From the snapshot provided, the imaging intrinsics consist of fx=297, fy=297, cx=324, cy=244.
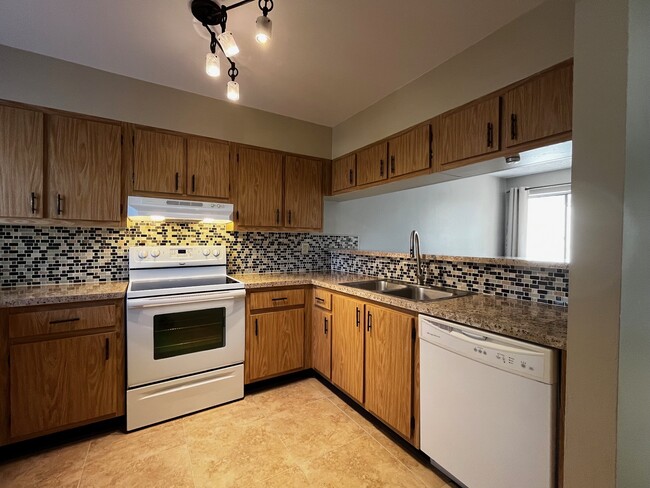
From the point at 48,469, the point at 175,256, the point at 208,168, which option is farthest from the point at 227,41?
the point at 48,469

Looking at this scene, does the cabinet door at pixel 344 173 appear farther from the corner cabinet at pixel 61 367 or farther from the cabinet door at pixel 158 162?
the corner cabinet at pixel 61 367

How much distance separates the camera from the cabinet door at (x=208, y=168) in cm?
245

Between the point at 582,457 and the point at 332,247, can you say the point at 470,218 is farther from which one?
the point at 582,457

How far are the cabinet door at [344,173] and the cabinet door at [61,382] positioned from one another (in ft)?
7.25

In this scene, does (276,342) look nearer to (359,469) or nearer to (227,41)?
(359,469)

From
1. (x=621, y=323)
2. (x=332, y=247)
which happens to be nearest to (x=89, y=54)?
(x=332, y=247)

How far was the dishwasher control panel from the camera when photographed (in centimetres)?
112

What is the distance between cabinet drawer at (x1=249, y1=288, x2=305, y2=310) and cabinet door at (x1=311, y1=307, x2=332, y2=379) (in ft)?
0.62

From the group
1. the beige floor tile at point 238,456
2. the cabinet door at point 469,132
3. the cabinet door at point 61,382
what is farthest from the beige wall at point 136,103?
the beige floor tile at point 238,456

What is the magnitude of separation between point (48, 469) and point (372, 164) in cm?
290

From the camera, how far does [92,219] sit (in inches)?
83.3

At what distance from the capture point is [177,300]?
82.3 inches

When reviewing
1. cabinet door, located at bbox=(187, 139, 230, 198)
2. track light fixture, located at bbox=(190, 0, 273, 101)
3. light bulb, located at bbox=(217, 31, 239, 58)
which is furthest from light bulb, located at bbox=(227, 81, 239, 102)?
cabinet door, located at bbox=(187, 139, 230, 198)

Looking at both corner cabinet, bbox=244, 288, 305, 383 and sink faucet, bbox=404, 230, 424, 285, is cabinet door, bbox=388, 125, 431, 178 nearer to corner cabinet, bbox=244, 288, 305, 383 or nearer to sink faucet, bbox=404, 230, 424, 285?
sink faucet, bbox=404, 230, 424, 285
